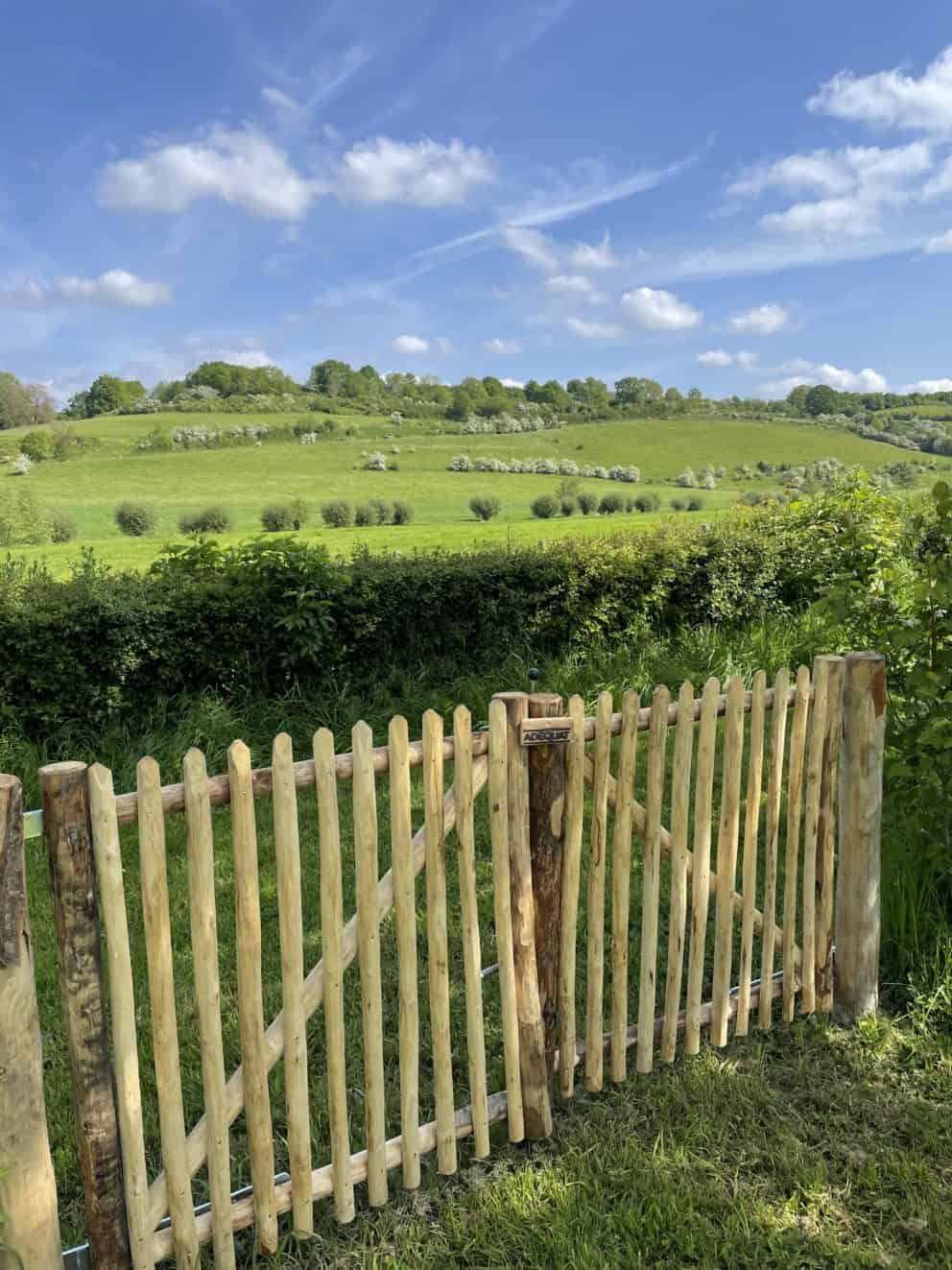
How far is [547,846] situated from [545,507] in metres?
25.3

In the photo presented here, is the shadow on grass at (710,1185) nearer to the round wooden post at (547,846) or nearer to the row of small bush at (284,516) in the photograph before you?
the round wooden post at (547,846)

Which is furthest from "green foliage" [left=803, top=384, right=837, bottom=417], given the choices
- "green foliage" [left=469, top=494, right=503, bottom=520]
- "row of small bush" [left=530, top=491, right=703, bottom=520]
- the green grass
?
the green grass

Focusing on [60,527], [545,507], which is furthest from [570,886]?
[545,507]

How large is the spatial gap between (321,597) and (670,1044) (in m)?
5.35

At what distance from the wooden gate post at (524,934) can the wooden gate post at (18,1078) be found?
1431 millimetres

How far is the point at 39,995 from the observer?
13.9 ft

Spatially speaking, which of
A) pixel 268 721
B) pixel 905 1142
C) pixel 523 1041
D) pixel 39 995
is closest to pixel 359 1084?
pixel 523 1041

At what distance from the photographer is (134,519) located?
951 inches

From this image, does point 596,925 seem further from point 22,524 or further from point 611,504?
point 611,504

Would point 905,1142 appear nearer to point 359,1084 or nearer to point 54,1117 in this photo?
point 359,1084

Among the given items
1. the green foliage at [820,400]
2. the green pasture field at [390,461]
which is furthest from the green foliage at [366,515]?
the green foliage at [820,400]

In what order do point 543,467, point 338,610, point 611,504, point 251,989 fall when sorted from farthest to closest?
point 543,467
point 611,504
point 338,610
point 251,989

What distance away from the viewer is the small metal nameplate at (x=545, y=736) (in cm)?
289

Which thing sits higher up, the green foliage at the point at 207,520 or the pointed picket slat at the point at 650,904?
the green foliage at the point at 207,520
